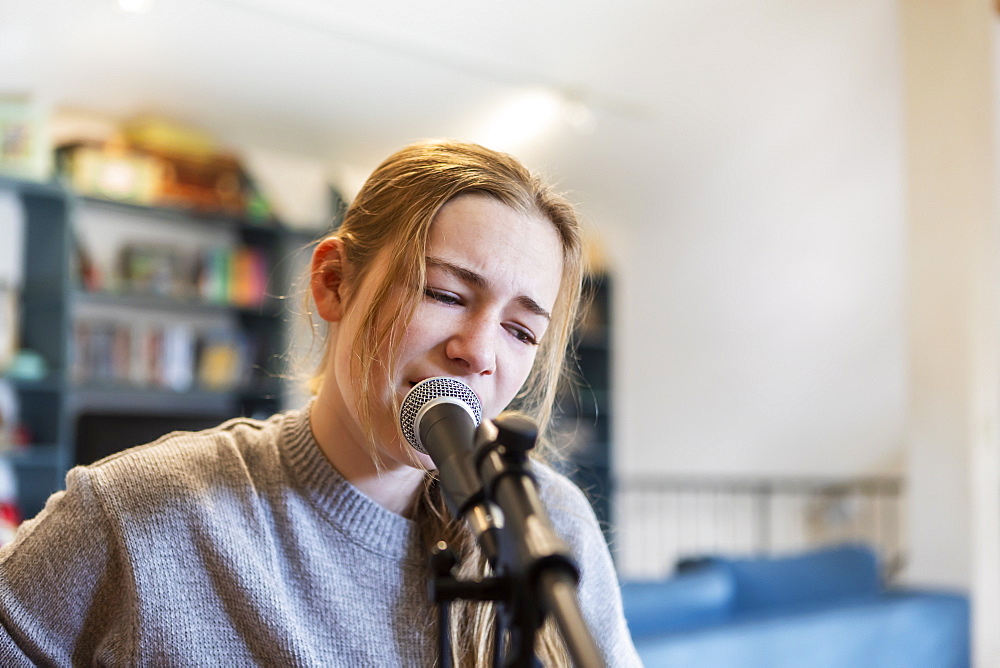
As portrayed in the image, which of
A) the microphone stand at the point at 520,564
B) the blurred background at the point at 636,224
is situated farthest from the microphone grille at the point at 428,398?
the blurred background at the point at 636,224

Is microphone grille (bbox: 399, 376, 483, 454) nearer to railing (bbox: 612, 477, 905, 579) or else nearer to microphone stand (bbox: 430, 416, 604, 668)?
microphone stand (bbox: 430, 416, 604, 668)

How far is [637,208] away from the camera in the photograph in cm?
584

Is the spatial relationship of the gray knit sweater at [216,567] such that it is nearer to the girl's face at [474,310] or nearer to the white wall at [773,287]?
the girl's face at [474,310]

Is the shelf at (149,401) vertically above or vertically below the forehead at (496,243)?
below

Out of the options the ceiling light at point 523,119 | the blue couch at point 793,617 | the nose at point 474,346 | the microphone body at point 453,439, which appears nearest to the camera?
the microphone body at point 453,439

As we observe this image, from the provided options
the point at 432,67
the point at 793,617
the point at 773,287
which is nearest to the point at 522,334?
the point at 793,617

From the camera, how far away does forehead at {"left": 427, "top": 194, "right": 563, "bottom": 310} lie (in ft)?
2.92

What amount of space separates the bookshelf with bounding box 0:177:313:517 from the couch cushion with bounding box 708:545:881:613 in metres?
1.93

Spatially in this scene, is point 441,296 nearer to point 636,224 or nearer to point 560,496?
point 560,496

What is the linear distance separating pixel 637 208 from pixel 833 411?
1.73 meters

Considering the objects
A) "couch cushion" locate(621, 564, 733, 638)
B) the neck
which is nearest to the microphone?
the neck

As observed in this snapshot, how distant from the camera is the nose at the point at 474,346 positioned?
2.79 feet

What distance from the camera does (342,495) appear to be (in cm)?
98

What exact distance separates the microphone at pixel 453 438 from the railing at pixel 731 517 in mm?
4903
